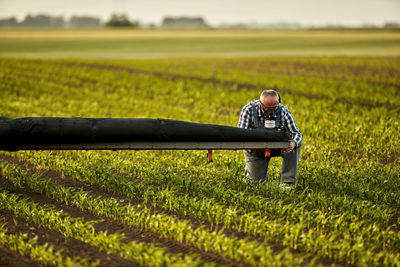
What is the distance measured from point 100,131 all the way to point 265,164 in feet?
8.99

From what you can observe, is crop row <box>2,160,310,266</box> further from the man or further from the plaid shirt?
the plaid shirt

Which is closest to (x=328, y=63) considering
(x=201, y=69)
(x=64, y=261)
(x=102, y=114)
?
(x=201, y=69)

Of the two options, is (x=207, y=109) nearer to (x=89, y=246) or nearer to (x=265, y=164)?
(x=265, y=164)

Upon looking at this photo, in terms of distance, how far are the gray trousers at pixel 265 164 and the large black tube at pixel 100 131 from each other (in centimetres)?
115

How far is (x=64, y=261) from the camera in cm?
443

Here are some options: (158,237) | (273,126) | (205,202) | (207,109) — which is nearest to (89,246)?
(158,237)

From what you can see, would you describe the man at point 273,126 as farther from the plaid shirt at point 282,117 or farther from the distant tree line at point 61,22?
the distant tree line at point 61,22

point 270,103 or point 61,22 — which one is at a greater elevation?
point 61,22

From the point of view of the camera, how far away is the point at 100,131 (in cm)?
539

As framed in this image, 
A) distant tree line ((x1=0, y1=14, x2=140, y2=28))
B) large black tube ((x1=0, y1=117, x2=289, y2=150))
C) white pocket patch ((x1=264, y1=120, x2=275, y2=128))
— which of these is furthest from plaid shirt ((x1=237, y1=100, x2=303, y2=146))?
distant tree line ((x1=0, y1=14, x2=140, y2=28))

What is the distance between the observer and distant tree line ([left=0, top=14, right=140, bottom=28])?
326ft

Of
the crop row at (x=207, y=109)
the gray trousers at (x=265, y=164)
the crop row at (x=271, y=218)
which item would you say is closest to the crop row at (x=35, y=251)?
the crop row at (x=271, y=218)

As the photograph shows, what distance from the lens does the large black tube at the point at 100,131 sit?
17.7 feet

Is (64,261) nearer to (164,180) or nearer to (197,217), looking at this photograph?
(197,217)
